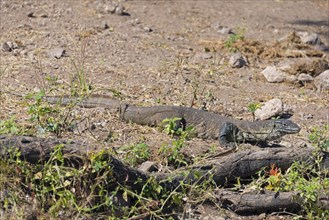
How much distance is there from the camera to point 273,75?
30.1ft

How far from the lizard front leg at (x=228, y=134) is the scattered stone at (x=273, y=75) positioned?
1938 mm

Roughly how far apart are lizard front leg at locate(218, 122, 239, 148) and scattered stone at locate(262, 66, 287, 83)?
6.36 ft

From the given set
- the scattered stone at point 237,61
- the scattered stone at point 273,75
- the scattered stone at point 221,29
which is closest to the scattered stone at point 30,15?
the scattered stone at point 221,29

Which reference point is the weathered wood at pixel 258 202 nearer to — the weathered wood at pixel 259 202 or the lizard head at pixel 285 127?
the weathered wood at pixel 259 202

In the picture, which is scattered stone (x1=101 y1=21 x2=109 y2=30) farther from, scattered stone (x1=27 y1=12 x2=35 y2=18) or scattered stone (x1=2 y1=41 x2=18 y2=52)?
scattered stone (x1=2 y1=41 x2=18 y2=52)

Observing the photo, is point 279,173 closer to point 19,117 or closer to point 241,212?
point 241,212

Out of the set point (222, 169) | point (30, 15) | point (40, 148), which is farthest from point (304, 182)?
point (30, 15)

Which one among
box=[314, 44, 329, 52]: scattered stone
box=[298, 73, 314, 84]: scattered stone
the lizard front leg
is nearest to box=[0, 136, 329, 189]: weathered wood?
the lizard front leg

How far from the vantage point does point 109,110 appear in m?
7.45

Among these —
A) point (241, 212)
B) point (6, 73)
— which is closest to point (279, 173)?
point (241, 212)

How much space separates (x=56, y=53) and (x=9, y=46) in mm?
582

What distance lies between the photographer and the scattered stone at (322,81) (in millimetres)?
9039

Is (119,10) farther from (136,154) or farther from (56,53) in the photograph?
(136,154)

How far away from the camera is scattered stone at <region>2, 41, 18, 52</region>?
8984 millimetres
